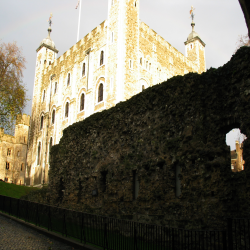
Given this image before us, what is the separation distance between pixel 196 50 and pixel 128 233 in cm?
3418

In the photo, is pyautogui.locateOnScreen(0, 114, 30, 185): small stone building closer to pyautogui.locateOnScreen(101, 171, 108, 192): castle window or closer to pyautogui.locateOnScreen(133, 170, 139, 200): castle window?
pyautogui.locateOnScreen(101, 171, 108, 192): castle window

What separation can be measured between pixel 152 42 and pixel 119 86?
7979 mm

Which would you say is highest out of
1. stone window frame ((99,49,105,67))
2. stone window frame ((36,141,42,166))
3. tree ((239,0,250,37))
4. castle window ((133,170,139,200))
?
stone window frame ((99,49,105,67))

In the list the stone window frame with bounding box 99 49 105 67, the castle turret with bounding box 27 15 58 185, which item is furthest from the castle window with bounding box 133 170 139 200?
the castle turret with bounding box 27 15 58 185

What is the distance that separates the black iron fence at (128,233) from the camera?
656 cm

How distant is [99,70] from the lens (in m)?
28.3

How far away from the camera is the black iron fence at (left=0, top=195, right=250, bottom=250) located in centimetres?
656

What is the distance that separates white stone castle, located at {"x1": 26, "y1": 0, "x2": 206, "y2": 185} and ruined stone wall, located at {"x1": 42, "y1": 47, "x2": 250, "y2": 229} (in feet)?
41.8

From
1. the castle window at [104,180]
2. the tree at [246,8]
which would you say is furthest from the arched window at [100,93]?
the tree at [246,8]

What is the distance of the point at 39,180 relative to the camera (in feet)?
116

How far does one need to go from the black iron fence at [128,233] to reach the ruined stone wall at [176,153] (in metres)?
0.55

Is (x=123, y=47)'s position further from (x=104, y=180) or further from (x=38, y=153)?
(x=38, y=153)

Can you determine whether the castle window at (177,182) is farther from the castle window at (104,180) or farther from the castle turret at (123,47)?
the castle turret at (123,47)

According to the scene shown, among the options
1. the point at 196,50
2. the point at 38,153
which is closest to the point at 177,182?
the point at 38,153
